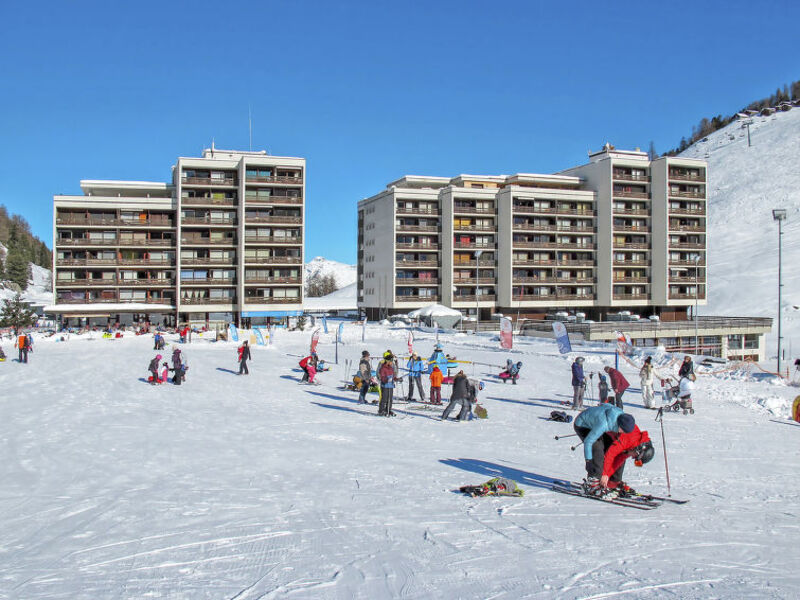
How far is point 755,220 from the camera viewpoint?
13250 cm

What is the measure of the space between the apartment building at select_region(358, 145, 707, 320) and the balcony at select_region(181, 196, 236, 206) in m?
18.3

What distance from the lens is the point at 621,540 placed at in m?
7.88

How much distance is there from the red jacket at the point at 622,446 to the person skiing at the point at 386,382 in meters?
8.31

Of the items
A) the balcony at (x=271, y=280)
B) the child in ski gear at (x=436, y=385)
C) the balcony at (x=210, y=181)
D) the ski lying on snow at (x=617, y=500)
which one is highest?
the balcony at (x=210, y=181)

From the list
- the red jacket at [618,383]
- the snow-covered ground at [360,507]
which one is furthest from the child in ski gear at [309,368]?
the red jacket at [618,383]

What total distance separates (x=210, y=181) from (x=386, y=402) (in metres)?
49.7

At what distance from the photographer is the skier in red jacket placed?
9.38 meters

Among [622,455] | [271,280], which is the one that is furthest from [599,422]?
[271,280]

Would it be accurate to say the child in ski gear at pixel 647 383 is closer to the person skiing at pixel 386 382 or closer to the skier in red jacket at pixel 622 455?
the person skiing at pixel 386 382

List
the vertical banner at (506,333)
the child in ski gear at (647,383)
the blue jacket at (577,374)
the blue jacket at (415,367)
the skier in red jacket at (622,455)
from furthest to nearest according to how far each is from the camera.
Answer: the vertical banner at (506,333)
the blue jacket at (415,367)
the child in ski gear at (647,383)
the blue jacket at (577,374)
the skier in red jacket at (622,455)

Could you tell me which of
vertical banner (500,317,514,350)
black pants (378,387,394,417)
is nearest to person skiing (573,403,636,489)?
black pants (378,387,394,417)

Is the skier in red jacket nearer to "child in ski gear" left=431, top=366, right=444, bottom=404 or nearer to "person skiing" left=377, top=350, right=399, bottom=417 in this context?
"person skiing" left=377, top=350, right=399, bottom=417

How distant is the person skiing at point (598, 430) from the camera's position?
9273mm

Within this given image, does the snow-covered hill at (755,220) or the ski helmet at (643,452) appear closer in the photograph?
the ski helmet at (643,452)
